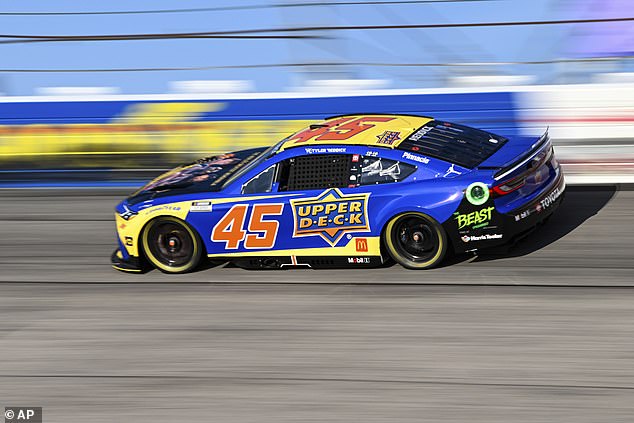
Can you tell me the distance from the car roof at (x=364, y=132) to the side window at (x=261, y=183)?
26 centimetres

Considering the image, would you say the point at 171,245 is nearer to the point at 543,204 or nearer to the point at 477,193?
the point at 477,193

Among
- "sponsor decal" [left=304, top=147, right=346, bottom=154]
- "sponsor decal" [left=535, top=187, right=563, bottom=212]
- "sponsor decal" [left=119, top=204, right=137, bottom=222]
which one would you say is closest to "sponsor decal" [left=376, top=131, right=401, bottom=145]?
"sponsor decal" [left=304, top=147, right=346, bottom=154]

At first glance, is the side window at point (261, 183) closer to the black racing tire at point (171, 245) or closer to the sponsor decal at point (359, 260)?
the black racing tire at point (171, 245)

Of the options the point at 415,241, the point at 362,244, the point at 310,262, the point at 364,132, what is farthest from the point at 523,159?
the point at 310,262

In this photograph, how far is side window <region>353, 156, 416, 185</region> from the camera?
7867 mm

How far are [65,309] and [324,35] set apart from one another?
5.51 metres

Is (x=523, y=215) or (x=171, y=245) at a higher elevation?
(x=523, y=215)

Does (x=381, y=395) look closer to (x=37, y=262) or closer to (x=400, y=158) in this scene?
(x=400, y=158)

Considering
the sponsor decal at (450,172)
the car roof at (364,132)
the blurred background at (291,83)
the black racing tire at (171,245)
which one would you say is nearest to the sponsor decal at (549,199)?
the sponsor decal at (450,172)

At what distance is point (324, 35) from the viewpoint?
1193 cm

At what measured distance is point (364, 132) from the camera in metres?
8.20

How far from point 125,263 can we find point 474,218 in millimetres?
3352

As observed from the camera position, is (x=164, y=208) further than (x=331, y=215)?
Yes

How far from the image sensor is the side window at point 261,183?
321 inches
